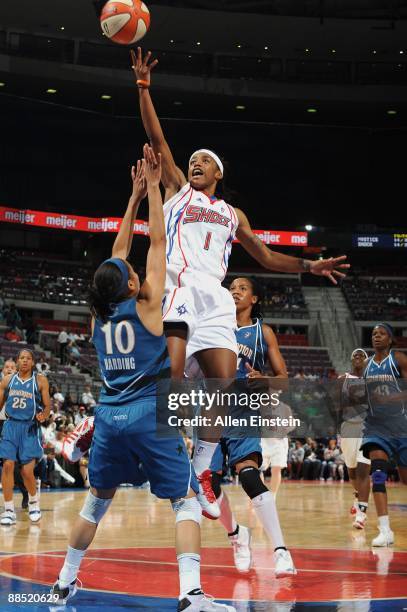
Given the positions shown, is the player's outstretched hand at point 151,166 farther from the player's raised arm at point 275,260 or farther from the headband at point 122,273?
the player's raised arm at point 275,260

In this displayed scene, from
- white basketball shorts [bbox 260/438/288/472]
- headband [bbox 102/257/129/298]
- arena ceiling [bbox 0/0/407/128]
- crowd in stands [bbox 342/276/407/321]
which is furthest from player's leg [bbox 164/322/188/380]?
crowd in stands [bbox 342/276/407/321]

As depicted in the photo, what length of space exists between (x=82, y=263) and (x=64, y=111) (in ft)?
22.7

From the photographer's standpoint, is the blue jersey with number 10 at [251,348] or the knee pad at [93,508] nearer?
the knee pad at [93,508]

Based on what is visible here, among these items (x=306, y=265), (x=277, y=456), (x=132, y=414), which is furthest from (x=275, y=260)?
(x=277, y=456)

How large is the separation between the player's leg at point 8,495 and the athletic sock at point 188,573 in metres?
5.62

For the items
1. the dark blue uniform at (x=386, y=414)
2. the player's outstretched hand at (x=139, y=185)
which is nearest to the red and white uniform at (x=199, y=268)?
the player's outstretched hand at (x=139, y=185)

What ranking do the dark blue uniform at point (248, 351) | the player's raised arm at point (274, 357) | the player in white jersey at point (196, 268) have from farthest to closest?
the dark blue uniform at point (248, 351) → the player's raised arm at point (274, 357) → the player in white jersey at point (196, 268)

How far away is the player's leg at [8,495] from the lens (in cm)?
963

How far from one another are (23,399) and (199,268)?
229 inches

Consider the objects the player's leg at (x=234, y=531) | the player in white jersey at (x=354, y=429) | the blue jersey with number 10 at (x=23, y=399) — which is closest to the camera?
the player's leg at (x=234, y=531)

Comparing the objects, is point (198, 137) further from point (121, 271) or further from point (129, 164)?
point (121, 271)

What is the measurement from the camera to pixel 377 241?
1523 inches

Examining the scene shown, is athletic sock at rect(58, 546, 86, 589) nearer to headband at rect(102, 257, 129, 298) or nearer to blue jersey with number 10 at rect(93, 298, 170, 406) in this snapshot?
blue jersey with number 10 at rect(93, 298, 170, 406)

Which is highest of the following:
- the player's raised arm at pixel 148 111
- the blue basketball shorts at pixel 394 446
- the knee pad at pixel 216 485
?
the player's raised arm at pixel 148 111
